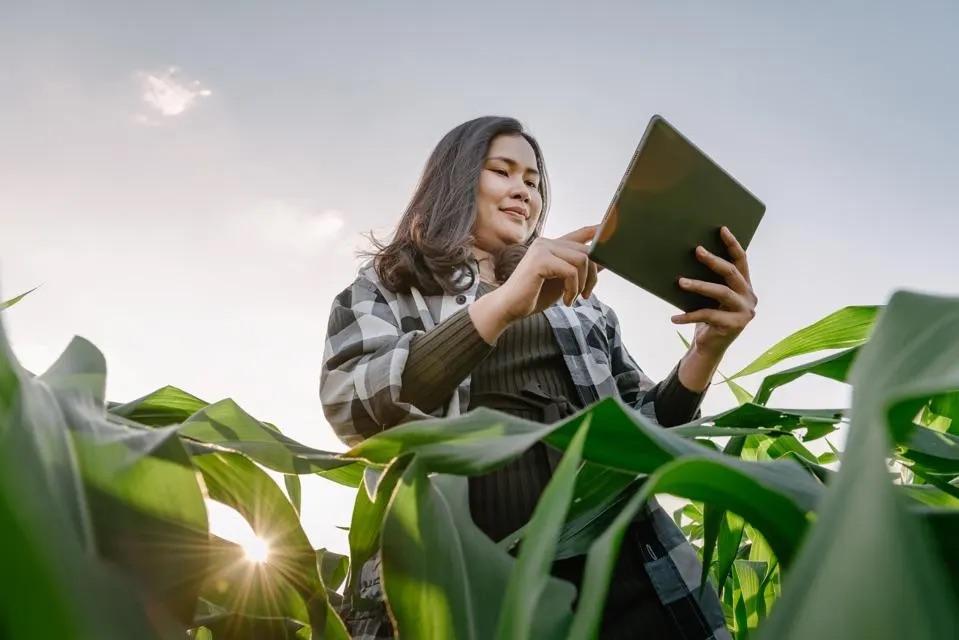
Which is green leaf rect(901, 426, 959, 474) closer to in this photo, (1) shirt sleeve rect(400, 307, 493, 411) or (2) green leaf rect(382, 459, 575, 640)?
(2) green leaf rect(382, 459, 575, 640)

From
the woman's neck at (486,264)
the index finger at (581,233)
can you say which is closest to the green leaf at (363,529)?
the index finger at (581,233)

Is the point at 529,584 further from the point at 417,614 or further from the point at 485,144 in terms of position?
the point at 485,144

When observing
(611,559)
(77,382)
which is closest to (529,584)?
(611,559)

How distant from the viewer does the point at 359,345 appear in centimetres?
81

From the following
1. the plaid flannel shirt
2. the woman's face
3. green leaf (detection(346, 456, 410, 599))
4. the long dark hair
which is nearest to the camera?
green leaf (detection(346, 456, 410, 599))

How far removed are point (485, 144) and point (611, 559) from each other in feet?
3.63

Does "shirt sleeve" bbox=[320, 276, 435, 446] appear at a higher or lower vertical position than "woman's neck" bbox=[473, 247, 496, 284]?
lower

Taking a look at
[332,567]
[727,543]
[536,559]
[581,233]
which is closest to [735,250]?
[581,233]

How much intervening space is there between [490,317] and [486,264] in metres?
0.44

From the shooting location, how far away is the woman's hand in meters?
0.63

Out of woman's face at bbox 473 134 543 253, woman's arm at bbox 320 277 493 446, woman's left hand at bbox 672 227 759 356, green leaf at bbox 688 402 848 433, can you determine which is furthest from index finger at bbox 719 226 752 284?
woman's face at bbox 473 134 543 253

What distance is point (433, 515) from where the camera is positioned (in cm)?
18

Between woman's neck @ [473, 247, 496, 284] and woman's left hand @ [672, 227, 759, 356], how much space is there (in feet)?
1.55

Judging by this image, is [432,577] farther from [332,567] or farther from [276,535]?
[332,567]
